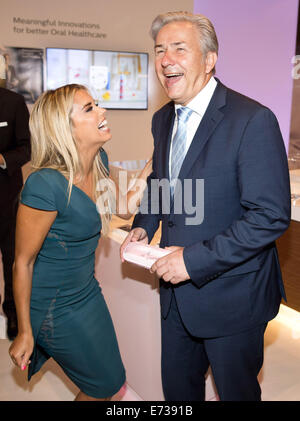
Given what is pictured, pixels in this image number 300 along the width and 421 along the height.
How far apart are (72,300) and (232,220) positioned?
0.70 meters

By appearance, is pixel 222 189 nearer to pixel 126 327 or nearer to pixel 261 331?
pixel 261 331

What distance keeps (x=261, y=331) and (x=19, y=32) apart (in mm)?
5313

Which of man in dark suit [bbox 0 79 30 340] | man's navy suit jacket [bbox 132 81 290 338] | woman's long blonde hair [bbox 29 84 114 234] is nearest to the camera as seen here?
man's navy suit jacket [bbox 132 81 290 338]

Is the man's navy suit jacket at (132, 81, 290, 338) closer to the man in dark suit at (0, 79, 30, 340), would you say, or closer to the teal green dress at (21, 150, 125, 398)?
the teal green dress at (21, 150, 125, 398)

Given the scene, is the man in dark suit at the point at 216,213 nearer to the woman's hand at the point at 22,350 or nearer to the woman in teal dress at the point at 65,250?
the woman in teal dress at the point at 65,250

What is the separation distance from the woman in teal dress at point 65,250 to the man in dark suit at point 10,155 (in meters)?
1.25

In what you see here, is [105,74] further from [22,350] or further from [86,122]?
[22,350]

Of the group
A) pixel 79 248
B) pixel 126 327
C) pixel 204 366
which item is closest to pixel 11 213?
pixel 126 327

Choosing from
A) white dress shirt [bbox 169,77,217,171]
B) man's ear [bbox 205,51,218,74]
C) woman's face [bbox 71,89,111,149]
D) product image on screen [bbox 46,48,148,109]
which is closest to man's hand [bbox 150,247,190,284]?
white dress shirt [bbox 169,77,217,171]

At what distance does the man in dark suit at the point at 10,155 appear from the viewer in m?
2.87

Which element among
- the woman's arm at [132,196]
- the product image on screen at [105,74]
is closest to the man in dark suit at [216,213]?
the woman's arm at [132,196]

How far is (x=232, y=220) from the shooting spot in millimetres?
1509

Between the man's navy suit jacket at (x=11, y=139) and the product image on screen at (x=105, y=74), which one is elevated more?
the product image on screen at (x=105, y=74)

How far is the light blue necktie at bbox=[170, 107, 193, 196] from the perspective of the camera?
64.0 inches
